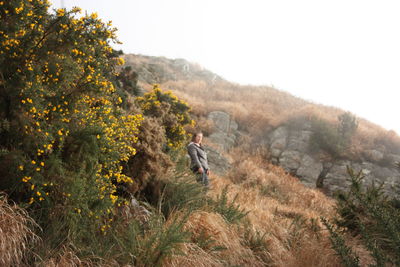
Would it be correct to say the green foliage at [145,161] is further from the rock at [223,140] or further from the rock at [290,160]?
the rock at [290,160]

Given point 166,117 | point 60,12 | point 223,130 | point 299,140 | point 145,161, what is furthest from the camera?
point 223,130

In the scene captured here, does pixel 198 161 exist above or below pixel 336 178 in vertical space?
above

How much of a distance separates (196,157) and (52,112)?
12.5 ft

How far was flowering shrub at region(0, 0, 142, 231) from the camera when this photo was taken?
2926 millimetres

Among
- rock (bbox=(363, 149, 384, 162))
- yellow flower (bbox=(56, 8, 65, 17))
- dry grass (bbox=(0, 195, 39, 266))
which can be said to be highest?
yellow flower (bbox=(56, 8, 65, 17))

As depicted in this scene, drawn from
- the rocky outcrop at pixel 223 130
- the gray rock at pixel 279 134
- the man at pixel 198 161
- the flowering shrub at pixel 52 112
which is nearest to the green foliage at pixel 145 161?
the flowering shrub at pixel 52 112

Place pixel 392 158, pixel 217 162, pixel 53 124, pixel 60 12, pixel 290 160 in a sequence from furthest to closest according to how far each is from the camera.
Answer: pixel 392 158, pixel 290 160, pixel 217 162, pixel 60 12, pixel 53 124

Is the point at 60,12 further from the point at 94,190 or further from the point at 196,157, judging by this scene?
the point at 196,157

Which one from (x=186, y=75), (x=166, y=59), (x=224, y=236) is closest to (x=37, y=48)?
(x=224, y=236)

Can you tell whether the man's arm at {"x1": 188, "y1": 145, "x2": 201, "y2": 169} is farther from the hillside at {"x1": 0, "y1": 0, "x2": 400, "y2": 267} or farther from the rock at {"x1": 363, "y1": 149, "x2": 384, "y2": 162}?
the rock at {"x1": 363, "y1": 149, "x2": 384, "y2": 162}

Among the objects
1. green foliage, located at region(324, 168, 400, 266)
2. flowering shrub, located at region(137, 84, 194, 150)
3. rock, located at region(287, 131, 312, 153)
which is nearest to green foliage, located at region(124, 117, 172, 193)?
flowering shrub, located at region(137, 84, 194, 150)

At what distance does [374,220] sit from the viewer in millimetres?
4297

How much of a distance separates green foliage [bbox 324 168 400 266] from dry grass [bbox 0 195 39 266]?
3.31m

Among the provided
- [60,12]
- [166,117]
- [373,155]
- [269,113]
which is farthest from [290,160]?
[60,12]
